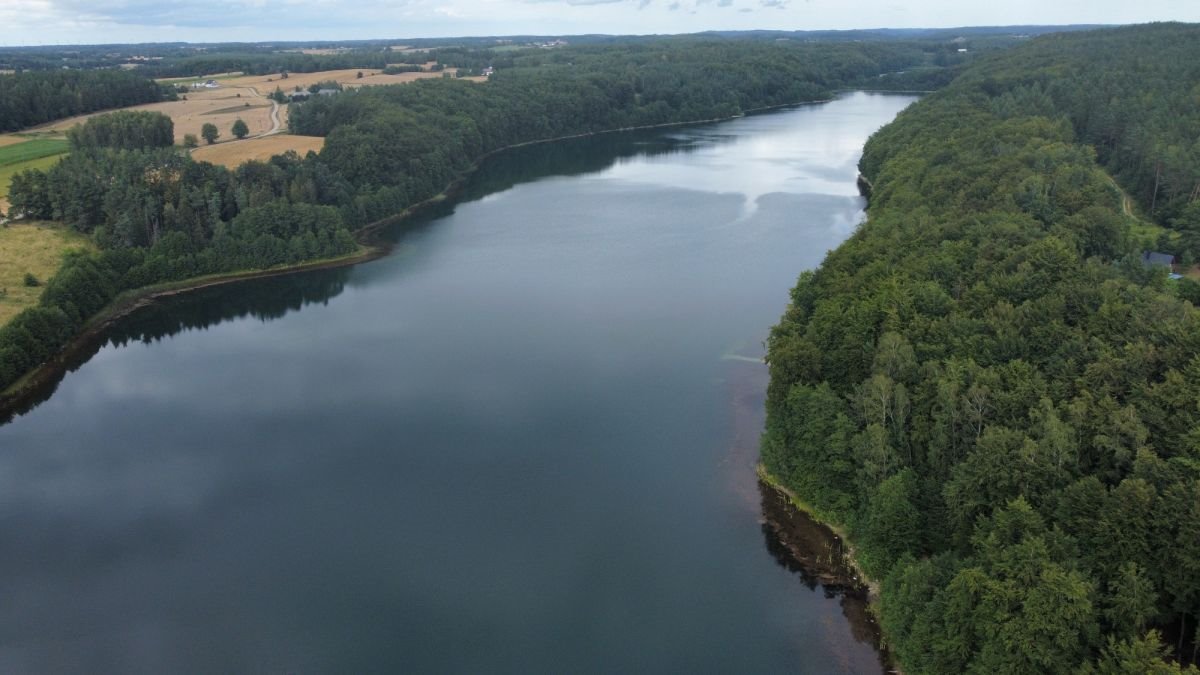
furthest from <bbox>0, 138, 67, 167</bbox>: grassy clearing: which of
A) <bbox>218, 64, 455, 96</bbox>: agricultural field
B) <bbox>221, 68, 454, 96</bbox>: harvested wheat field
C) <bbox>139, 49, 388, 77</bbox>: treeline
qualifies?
<bbox>139, 49, 388, 77</bbox>: treeline

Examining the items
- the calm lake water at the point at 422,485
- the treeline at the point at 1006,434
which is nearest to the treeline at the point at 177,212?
A: the calm lake water at the point at 422,485

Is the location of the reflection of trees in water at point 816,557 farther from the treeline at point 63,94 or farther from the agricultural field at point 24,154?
the treeline at point 63,94

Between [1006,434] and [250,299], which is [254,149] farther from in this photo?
[1006,434]

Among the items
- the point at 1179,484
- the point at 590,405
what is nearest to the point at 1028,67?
the point at 590,405

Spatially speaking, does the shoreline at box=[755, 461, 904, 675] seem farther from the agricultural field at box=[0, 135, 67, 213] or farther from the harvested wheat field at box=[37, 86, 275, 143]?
the harvested wheat field at box=[37, 86, 275, 143]

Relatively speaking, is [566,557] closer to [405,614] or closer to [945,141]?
[405,614]

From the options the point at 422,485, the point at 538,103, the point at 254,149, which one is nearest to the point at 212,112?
the point at 254,149
